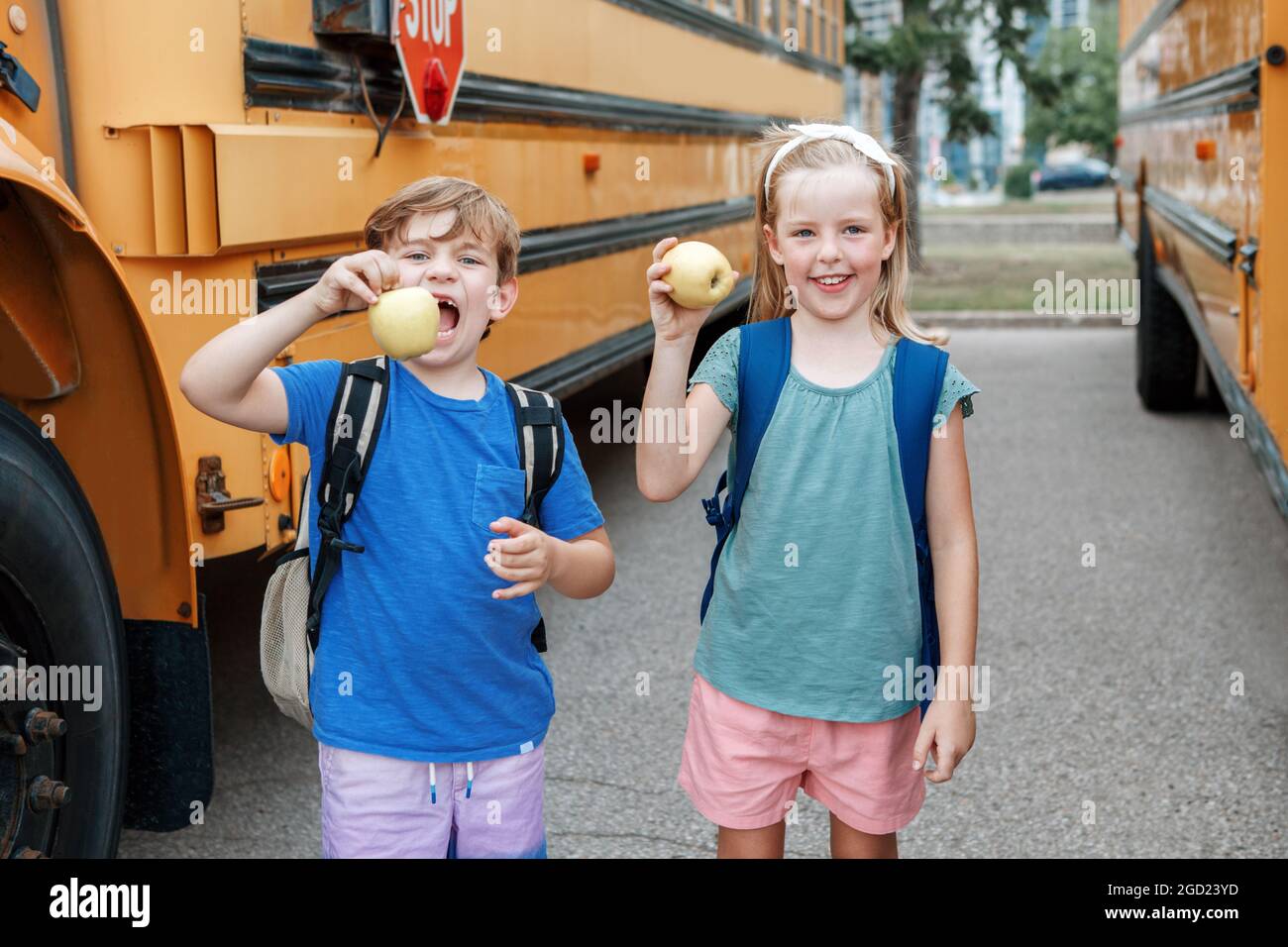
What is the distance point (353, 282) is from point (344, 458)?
0.24m

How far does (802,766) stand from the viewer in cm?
207

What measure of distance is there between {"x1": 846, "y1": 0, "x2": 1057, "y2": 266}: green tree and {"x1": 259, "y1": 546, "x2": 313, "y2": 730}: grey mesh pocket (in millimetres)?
16127

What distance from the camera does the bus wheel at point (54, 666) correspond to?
6.64 feet

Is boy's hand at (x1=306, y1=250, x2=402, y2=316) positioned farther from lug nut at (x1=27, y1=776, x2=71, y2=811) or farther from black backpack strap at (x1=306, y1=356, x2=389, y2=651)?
lug nut at (x1=27, y1=776, x2=71, y2=811)

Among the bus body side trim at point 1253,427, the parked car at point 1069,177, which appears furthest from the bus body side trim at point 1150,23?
the parked car at point 1069,177

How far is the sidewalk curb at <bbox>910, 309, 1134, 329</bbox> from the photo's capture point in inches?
485

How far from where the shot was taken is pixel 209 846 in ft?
9.89

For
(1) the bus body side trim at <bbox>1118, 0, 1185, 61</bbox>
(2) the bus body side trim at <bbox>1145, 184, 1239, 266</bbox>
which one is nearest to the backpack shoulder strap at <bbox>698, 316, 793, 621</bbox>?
(2) the bus body side trim at <bbox>1145, 184, 1239, 266</bbox>

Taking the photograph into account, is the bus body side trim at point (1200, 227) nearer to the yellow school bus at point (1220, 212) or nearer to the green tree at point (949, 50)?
the yellow school bus at point (1220, 212)

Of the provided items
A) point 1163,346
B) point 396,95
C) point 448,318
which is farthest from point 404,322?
point 1163,346

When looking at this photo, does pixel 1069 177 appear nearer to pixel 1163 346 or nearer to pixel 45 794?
pixel 1163 346

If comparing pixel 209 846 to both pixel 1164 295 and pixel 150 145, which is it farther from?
pixel 1164 295

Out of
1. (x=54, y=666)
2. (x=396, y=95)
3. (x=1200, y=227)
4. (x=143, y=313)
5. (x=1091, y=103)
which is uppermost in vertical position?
(x=1091, y=103)

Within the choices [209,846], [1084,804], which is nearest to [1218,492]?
[1084,804]
